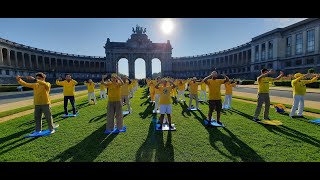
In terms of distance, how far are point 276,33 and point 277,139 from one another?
71053 millimetres

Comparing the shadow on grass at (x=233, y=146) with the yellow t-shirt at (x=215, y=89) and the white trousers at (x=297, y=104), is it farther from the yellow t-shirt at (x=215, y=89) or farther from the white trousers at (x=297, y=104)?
the white trousers at (x=297, y=104)

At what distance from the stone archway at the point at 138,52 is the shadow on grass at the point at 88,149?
94968mm

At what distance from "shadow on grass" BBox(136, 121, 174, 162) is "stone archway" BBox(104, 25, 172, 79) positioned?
312 feet

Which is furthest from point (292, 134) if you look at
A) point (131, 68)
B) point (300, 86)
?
point (131, 68)

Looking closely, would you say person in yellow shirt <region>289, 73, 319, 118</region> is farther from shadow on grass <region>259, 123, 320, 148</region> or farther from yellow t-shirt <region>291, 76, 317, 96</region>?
shadow on grass <region>259, 123, 320, 148</region>

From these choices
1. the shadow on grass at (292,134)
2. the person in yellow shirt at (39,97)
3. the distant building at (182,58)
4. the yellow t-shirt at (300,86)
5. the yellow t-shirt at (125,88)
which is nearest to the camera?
the shadow on grass at (292,134)

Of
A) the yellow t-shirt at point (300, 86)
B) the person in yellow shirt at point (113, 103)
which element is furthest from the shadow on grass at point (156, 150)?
the yellow t-shirt at point (300, 86)

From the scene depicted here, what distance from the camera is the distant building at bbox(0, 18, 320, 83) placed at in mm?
55125

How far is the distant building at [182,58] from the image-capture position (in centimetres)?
5512

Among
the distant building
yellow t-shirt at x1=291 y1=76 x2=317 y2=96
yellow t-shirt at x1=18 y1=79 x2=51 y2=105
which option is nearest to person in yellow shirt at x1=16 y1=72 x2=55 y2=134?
yellow t-shirt at x1=18 y1=79 x2=51 y2=105
